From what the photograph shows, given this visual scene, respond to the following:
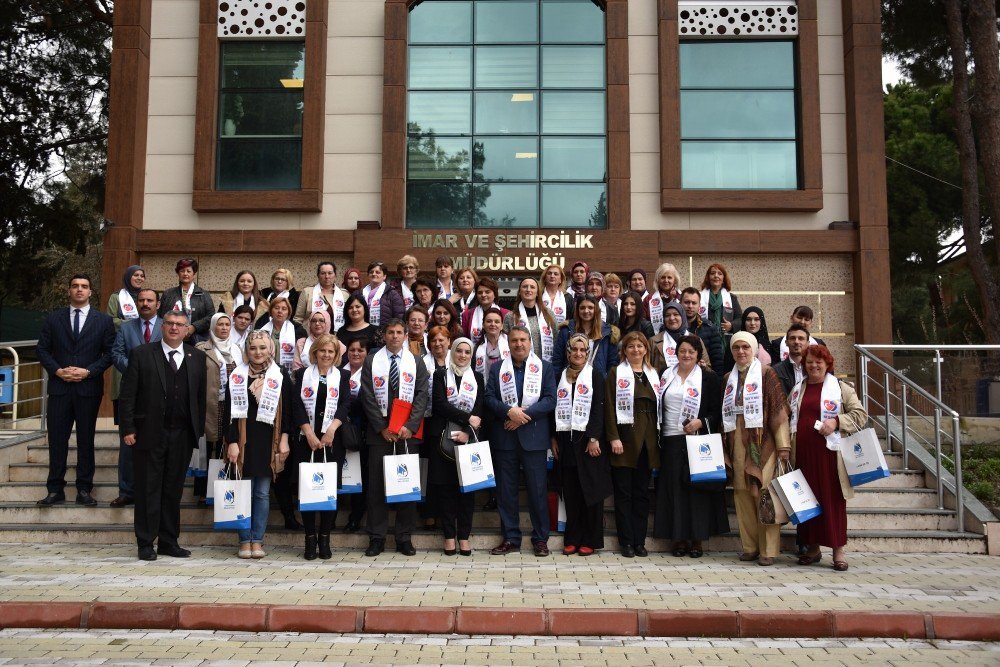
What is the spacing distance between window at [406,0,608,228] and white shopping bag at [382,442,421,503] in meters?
7.58

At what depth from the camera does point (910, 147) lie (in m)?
27.4

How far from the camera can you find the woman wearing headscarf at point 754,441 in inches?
338

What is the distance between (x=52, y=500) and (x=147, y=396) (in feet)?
7.39

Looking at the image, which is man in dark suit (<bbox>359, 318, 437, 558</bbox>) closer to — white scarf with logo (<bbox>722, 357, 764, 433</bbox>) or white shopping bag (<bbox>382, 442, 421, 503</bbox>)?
white shopping bag (<bbox>382, 442, 421, 503</bbox>)

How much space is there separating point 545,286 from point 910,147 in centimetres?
2114

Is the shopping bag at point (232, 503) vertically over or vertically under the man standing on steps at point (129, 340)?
under

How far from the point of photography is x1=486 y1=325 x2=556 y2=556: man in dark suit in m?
8.90

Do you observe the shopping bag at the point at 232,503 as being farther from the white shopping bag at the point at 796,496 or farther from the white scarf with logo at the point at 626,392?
the white shopping bag at the point at 796,496

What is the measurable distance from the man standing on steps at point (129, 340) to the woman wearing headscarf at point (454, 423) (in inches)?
134

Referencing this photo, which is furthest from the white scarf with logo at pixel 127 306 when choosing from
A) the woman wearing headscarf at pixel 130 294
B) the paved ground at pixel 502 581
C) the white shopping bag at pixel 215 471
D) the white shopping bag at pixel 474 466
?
the white shopping bag at pixel 474 466

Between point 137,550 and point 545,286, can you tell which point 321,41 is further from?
point 137,550

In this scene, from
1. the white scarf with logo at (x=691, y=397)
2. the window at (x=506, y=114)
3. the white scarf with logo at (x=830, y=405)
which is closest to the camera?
the white scarf with logo at (x=830, y=405)

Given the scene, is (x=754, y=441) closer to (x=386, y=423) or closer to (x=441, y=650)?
(x=386, y=423)

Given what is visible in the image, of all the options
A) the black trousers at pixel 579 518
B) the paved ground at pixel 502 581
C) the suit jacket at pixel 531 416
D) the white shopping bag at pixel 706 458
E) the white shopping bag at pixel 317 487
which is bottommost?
the paved ground at pixel 502 581
